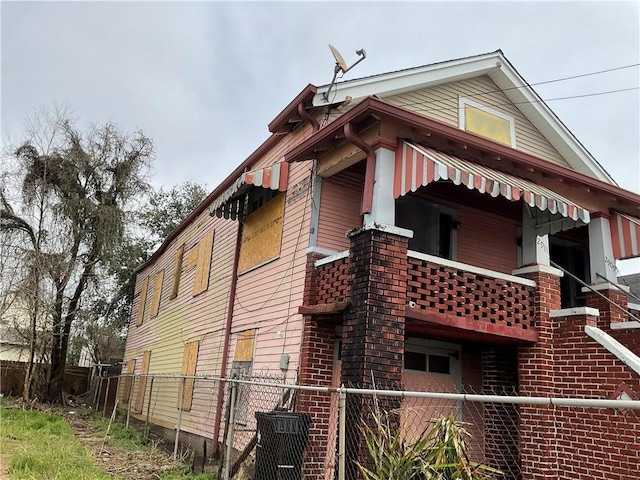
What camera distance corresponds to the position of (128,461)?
970 cm

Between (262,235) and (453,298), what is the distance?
14.1ft

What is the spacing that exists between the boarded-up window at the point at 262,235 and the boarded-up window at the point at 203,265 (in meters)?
2.49

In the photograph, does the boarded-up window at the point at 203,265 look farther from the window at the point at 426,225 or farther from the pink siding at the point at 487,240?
the pink siding at the point at 487,240

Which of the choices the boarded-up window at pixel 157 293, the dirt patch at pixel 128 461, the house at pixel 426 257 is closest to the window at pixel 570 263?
the house at pixel 426 257

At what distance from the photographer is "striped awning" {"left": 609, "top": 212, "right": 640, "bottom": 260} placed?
8406 mm

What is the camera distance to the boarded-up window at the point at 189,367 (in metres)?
12.3

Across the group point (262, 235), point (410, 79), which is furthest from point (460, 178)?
point (262, 235)

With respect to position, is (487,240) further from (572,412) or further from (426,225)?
(572,412)

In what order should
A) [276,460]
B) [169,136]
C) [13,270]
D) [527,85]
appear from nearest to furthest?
[276,460], [527,85], [13,270], [169,136]

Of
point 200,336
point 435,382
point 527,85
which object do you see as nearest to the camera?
point 435,382

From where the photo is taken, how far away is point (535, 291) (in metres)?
7.89

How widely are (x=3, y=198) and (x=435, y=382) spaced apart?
17198mm

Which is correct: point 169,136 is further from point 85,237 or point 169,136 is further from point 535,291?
point 535,291

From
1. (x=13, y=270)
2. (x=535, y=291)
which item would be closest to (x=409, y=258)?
(x=535, y=291)
